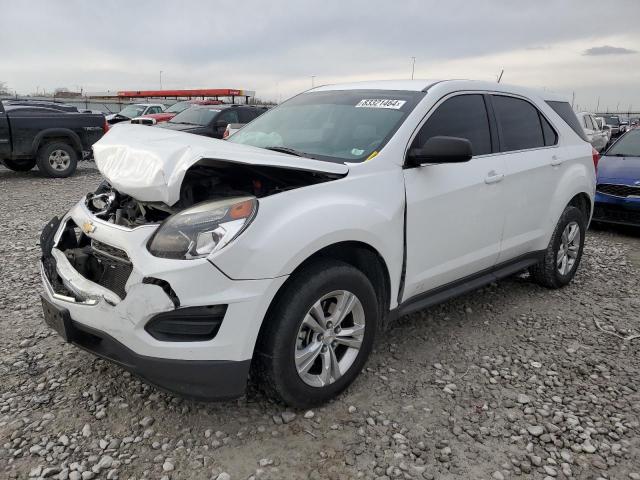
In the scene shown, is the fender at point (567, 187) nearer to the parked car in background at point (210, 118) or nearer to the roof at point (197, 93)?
the parked car in background at point (210, 118)

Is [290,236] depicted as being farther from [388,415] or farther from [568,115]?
[568,115]

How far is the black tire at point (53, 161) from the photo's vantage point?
10.6m

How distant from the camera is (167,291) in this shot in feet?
7.64

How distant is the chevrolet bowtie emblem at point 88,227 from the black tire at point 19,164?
972cm

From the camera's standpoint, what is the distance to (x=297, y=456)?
8.23 feet

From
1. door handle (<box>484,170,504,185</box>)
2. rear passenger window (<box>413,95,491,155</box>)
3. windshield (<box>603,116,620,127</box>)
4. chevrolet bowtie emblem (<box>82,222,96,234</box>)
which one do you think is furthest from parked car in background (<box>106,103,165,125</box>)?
windshield (<box>603,116,620,127</box>)

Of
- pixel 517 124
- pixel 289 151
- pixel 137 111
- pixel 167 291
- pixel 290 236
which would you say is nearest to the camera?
pixel 167 291

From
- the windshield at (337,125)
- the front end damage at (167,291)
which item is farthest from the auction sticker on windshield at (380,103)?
the front end damage at (167,291)

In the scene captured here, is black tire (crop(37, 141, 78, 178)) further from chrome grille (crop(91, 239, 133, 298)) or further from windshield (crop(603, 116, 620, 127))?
windshield (crop(603, 116, 620, 127))

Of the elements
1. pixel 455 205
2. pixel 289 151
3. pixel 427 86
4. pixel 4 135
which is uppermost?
pixel 427 86

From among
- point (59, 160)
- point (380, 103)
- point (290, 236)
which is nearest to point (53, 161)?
point (59, 160)

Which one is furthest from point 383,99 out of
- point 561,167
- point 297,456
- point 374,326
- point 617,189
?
point 617,189

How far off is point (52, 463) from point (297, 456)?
44.5 inches

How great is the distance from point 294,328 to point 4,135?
975cm
